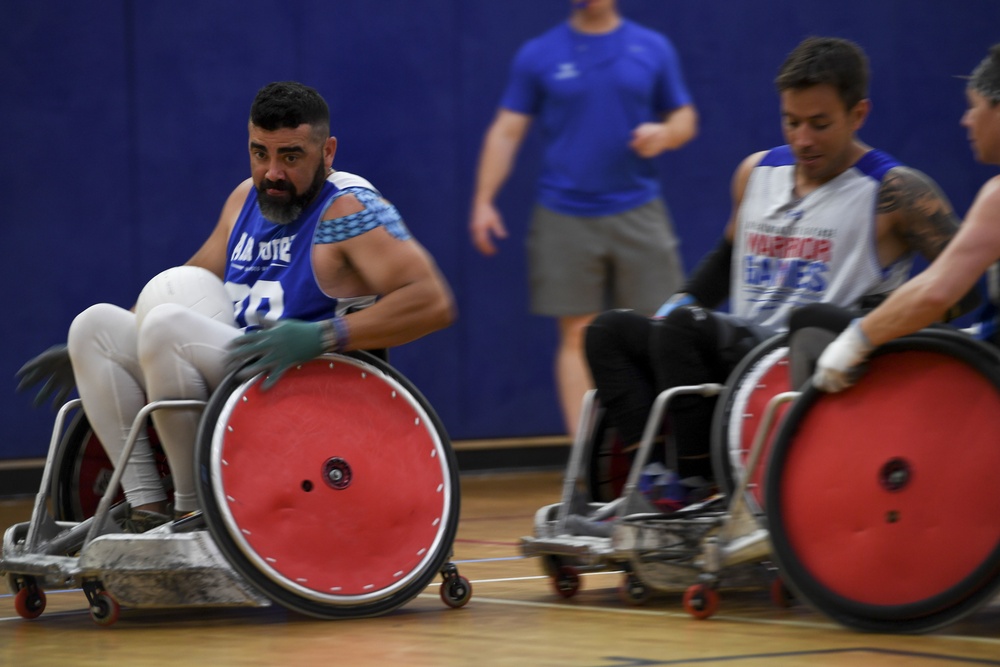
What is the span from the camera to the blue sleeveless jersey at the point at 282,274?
3434mm

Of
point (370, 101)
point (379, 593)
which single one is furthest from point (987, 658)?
point (370, 101)

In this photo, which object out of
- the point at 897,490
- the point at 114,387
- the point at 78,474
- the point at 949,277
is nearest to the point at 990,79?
the point at 949,277

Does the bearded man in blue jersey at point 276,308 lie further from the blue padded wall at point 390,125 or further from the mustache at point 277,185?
the blue padded wall at point 390,125

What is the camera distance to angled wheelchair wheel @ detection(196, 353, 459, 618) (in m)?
3.15

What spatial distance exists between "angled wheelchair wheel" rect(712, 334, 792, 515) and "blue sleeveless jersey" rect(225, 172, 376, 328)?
2.61ft

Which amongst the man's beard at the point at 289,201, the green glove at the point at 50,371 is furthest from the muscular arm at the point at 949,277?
the green glove at the point at 50,371

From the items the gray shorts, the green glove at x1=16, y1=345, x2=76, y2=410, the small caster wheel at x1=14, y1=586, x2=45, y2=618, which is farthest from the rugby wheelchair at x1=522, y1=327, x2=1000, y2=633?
the gray shorts

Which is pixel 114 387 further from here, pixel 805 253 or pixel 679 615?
pixel 805 253

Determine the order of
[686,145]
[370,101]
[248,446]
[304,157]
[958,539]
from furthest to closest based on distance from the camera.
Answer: [686,145] < [370,101] < [304,157] < [248,446] < [958,539]

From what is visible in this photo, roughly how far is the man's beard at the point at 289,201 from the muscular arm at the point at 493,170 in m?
3.14

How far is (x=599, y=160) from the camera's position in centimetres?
633

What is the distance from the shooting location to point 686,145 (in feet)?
23.7

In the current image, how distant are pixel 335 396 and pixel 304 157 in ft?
1.73

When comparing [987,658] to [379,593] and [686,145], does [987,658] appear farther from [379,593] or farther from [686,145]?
[686,145]
